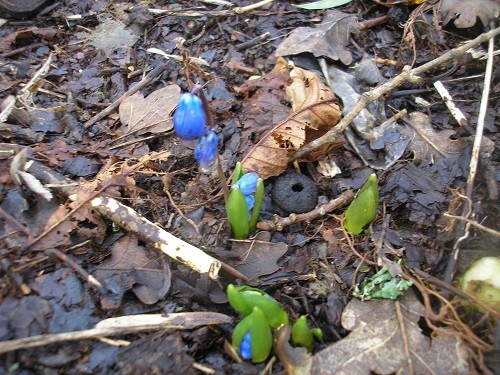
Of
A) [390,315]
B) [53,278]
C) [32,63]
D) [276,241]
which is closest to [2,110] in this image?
[32,63]

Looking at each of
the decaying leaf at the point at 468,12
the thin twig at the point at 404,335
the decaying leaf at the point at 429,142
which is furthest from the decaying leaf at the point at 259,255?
the decaying leaf at the point at 468,12

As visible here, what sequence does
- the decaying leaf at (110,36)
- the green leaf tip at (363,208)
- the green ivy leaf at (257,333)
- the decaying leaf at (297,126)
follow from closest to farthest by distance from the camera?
1. the green ivy leaf at (257,333)
2. the green leaf tip at (363,208)
3. the decaying leaf at (297,126)
4. the decaying leaf at (110,36)

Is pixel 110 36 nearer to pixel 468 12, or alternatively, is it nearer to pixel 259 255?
pixel 259 255

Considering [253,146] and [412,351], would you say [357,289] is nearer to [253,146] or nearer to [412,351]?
[412,351]

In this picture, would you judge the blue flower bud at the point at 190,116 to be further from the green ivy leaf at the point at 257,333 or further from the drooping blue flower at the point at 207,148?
the green ivy leaf at the point at 257,333

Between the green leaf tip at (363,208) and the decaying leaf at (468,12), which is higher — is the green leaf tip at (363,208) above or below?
below

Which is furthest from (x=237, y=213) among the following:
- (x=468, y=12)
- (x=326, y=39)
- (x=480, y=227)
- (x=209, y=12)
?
(x=468, y=12)
